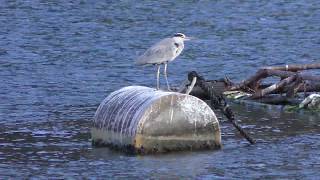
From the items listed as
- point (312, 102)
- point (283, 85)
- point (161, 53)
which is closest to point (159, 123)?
point (161, 53)

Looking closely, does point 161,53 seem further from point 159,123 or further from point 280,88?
point 280,88

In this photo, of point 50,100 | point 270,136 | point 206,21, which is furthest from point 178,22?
point 270,136

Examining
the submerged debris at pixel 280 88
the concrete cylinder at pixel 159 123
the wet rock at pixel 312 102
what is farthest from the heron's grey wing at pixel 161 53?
the wet rock at pixel 312 102

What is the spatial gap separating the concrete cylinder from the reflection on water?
19 centimetres

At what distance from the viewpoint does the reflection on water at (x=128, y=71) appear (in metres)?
15.6

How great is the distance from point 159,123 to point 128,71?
1152cm

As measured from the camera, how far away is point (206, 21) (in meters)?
38.2

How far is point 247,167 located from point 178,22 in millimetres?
23121

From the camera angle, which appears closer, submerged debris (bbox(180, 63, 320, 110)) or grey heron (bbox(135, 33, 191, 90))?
grey heron (bbox(135, 33, 191, 90))

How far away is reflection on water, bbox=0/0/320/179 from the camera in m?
15.6

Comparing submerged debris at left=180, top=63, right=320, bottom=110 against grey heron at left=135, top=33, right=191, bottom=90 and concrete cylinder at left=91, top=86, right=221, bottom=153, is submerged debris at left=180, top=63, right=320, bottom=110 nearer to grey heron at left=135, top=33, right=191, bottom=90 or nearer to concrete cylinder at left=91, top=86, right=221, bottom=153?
grey heron at left=135, top=33, right=191, bottom=90

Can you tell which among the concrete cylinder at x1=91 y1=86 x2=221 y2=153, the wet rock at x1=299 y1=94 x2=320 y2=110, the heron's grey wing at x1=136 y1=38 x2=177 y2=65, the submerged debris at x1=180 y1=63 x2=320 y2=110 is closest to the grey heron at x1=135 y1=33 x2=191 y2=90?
the heron's grey wing at x1=136 y1=38 x2=177 y2=65

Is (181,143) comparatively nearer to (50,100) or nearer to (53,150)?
(53,150)

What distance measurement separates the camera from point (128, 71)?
2720 cm
